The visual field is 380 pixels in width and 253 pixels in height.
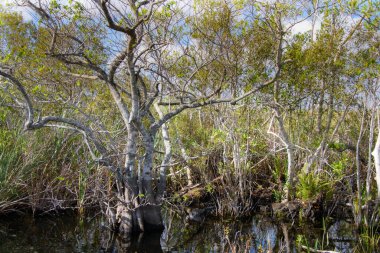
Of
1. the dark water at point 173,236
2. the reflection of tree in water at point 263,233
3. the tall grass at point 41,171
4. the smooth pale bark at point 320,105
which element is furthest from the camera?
the smooth pale bark at point 320,105

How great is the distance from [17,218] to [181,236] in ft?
11.2

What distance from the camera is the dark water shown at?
280 inches

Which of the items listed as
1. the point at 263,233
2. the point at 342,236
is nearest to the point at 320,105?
the point at 342,236

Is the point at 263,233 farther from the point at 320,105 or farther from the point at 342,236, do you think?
the point at 320,105

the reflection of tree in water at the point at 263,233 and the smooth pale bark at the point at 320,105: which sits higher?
the smooth pale bark at the point at 320,105

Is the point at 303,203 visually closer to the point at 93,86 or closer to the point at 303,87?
the point at 303,87

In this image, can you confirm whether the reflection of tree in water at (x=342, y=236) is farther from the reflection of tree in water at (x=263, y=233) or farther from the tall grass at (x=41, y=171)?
the tall grass at (x=41, y=171)

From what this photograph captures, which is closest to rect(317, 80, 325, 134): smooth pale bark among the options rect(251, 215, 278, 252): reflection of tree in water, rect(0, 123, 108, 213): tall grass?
rect(251, 215, 278, 252): reflection of tree in water

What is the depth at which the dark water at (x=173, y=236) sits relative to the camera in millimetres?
7109

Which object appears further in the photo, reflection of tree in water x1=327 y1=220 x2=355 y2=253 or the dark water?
reflection of tree in water x1=327 y1=220 x2=355 y2=253

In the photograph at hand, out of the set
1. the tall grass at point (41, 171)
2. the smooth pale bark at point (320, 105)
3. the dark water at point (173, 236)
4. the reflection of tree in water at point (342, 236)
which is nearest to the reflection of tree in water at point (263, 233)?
the dark water at point (173, 236)

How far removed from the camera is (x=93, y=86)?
35.4 ft

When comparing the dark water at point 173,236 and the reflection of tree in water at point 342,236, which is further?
the reflection of tree in water at point 342,236

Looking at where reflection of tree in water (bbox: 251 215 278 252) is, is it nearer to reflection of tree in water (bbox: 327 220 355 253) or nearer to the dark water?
the dark water
